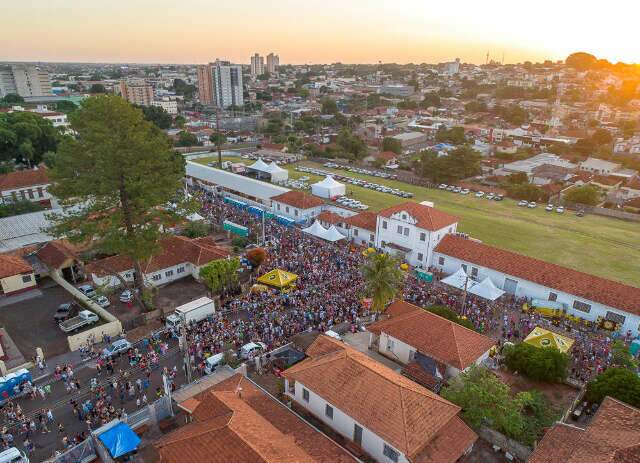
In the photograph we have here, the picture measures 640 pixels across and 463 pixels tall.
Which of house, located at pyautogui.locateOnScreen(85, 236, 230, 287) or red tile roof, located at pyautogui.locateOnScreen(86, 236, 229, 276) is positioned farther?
red tile roof, located at pyautogui.locateOnScreen(86, 236, 229, 276)

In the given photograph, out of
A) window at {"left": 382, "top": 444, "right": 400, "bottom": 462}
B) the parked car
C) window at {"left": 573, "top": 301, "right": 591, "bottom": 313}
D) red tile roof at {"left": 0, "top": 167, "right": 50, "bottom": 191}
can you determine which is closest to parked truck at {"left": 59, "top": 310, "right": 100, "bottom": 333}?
the parked car

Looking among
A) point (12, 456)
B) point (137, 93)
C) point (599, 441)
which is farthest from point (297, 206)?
point (137, 93)

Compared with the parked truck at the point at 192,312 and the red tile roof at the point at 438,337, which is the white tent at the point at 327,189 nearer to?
the parked truck at the point at 192,312

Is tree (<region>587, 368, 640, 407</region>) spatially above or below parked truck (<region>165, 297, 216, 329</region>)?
above

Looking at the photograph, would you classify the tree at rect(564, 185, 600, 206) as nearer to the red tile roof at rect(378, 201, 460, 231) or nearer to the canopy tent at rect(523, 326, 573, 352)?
the red tile roof at rect(378, 201, 460, 231)

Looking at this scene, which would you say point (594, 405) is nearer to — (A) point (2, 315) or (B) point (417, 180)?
(A) point (2, 315)
